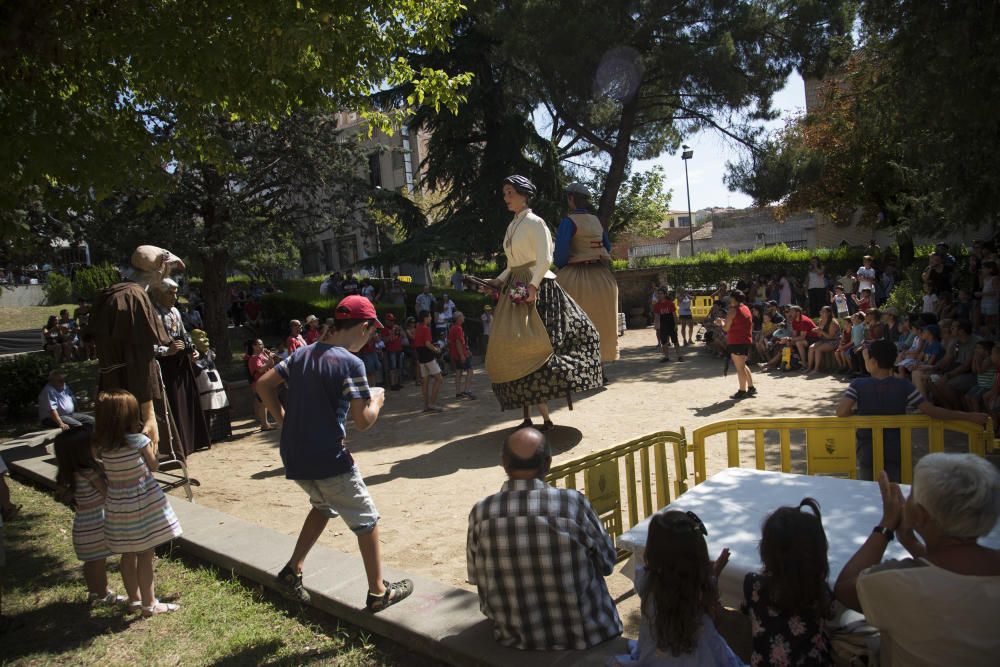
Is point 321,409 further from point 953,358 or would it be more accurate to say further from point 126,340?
point 953,358

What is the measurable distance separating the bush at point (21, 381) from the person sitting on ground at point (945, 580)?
538 inches

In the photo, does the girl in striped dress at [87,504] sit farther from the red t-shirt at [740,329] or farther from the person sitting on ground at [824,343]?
the person sitting on ground at [824,343]

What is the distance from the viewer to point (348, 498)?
3.76 metres

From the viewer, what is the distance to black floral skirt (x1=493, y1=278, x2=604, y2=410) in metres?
6.65

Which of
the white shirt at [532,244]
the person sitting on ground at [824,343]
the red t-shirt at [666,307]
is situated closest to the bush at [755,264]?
the red t-shirt at [666,307]

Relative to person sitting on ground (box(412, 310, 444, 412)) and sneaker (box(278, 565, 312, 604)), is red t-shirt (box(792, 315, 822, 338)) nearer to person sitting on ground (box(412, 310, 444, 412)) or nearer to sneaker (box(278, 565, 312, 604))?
person sitting on ground (box(412, 310, 444, 412))

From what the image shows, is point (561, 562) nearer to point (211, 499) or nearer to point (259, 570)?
→ point (259, 570)

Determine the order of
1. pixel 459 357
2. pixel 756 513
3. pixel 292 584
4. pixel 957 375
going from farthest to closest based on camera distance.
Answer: pixel 459 357 → pixel 957 375 → pixel 292 584 → pixel 756 513

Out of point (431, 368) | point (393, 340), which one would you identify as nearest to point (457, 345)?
point (431, 368)

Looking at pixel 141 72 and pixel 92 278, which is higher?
pixel 141 72

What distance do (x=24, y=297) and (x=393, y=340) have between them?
26.0 m

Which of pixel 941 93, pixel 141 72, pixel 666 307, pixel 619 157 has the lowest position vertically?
pixel 666 307

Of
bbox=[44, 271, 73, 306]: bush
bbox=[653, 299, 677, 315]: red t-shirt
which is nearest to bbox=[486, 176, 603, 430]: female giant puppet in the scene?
bbox=[653, 299, 677, 315]: red t-shirt

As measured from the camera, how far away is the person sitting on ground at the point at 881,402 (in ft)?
14.9
